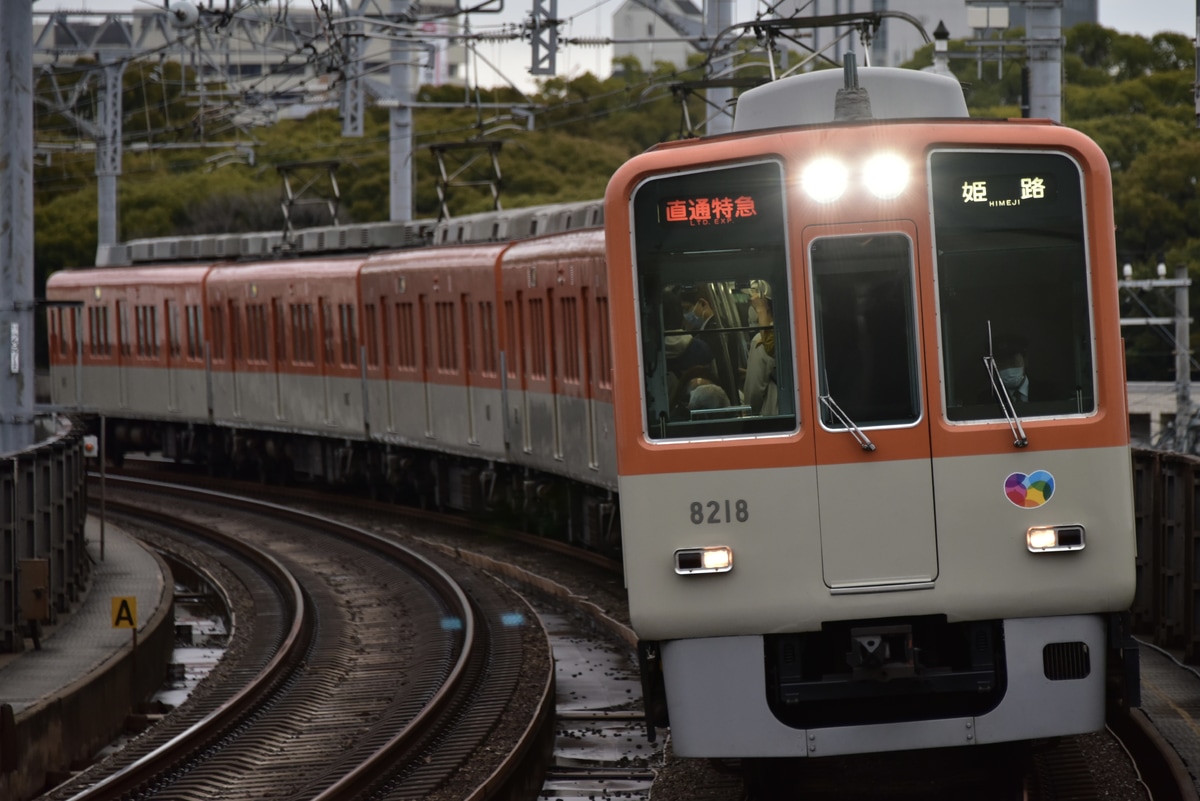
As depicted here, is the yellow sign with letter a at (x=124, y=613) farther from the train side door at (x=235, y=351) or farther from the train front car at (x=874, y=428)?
the train side door at (x=235, y=351)

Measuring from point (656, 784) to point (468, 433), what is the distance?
11510mm

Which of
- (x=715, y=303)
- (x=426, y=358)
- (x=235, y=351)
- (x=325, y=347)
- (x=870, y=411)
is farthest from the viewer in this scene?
(x=235, y=351)

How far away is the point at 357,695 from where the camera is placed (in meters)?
12.1

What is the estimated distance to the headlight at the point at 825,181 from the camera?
7.29 metres

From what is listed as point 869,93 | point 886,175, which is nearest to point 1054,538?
point 886,175

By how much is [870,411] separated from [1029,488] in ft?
2.07

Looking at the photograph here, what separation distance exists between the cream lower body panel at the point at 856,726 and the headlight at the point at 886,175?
163 centimetres

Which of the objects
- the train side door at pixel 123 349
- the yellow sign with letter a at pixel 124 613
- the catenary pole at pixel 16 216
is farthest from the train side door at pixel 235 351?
the yellow sign with letter a at pixel 124 613

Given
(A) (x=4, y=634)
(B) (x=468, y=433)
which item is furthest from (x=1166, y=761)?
(B) (x=468, y=433)

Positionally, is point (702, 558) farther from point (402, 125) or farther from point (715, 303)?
point (402, 125)

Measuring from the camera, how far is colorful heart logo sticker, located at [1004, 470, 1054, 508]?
7133 mm

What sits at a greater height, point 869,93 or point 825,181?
point 869,93

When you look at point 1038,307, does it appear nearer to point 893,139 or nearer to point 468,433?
point 893,139

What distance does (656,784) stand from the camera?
873 cm
